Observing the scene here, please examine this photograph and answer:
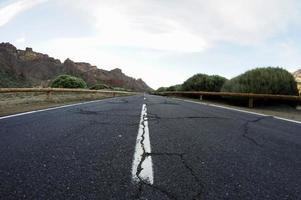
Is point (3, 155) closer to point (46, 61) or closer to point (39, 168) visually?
point (39, 168)

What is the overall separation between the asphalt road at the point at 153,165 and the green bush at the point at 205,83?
21839mm

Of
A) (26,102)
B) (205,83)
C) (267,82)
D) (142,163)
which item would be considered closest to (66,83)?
(205,83)

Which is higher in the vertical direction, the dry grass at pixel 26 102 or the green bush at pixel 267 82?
the green bush at pixel 267 82

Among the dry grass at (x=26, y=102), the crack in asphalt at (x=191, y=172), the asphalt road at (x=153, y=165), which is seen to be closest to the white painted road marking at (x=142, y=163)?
the asphalt road at (x=153, y=165)

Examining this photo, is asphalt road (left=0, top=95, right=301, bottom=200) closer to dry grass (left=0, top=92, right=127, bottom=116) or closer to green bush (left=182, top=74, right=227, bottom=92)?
dry grass (left=0, top=92, right=127, bottom=116)

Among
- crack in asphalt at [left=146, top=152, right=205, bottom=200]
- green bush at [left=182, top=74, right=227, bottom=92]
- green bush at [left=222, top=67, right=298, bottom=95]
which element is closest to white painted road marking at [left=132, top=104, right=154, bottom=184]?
crack in asphalt at [left=146, top=152, right=205, bottom=200]

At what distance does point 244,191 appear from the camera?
2650 mm

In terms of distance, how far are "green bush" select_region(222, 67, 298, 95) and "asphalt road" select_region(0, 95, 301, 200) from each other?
35.0 ft

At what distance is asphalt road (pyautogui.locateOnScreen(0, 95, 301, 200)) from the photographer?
8.41 ft

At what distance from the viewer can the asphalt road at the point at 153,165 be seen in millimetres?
2562

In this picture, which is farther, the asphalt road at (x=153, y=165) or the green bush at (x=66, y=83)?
the green bush at (x=66, y=83)

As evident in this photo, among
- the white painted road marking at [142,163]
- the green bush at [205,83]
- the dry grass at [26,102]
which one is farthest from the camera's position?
the green bush at [205,83]

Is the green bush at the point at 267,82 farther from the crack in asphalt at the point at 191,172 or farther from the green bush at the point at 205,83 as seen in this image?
the crack in asphalt at the point at 191,172

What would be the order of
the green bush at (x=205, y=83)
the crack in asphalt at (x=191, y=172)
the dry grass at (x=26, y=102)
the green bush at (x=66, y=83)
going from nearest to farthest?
the crack in asphalt at (x=191, y=172) < the dry grass at (x=26, y=102) < the green bush at (x=205, y=83) < the green bush at (x=66, y=83)
